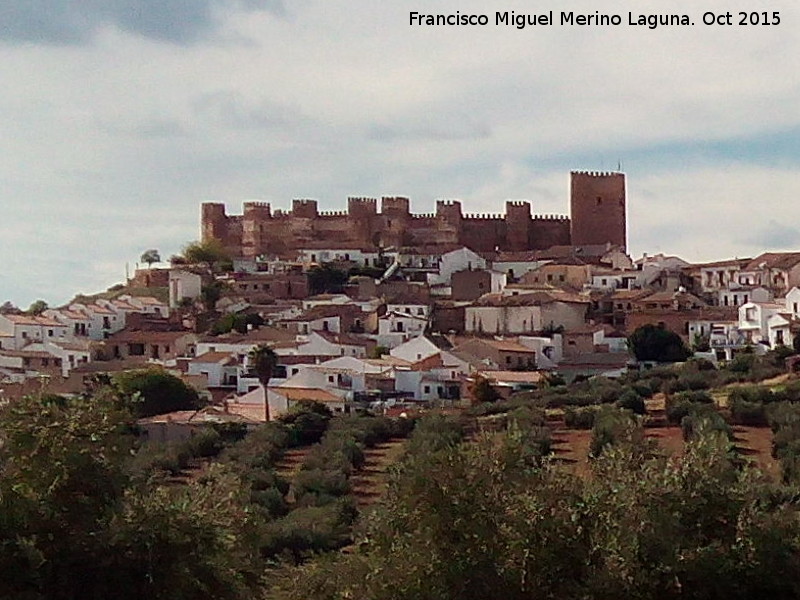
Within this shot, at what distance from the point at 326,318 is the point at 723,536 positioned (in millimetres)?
36870

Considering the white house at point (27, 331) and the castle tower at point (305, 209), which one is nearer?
the white house at point (27, 331)

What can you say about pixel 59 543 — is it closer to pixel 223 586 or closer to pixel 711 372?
pixel 223 586

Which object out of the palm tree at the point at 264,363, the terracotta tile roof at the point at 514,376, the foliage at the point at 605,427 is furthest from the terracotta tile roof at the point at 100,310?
the foliage at the point at 605,427

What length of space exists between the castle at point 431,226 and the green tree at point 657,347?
22115 millimetres

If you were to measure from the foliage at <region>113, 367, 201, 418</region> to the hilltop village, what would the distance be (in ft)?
3.10

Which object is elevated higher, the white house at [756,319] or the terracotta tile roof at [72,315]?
the terracotta tile roof at [72,315]

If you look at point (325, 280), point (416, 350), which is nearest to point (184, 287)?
point (325, 280)

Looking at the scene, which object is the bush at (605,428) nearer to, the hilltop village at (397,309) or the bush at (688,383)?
the bush at (688,383)

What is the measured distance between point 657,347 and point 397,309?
36.5 ft

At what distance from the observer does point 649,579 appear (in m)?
10.5

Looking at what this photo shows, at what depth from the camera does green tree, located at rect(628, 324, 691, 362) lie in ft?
133

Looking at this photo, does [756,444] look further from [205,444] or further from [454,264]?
[454,264]

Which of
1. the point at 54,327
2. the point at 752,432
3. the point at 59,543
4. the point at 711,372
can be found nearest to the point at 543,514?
the point at 59,543

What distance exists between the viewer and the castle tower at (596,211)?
6322 centimetres
